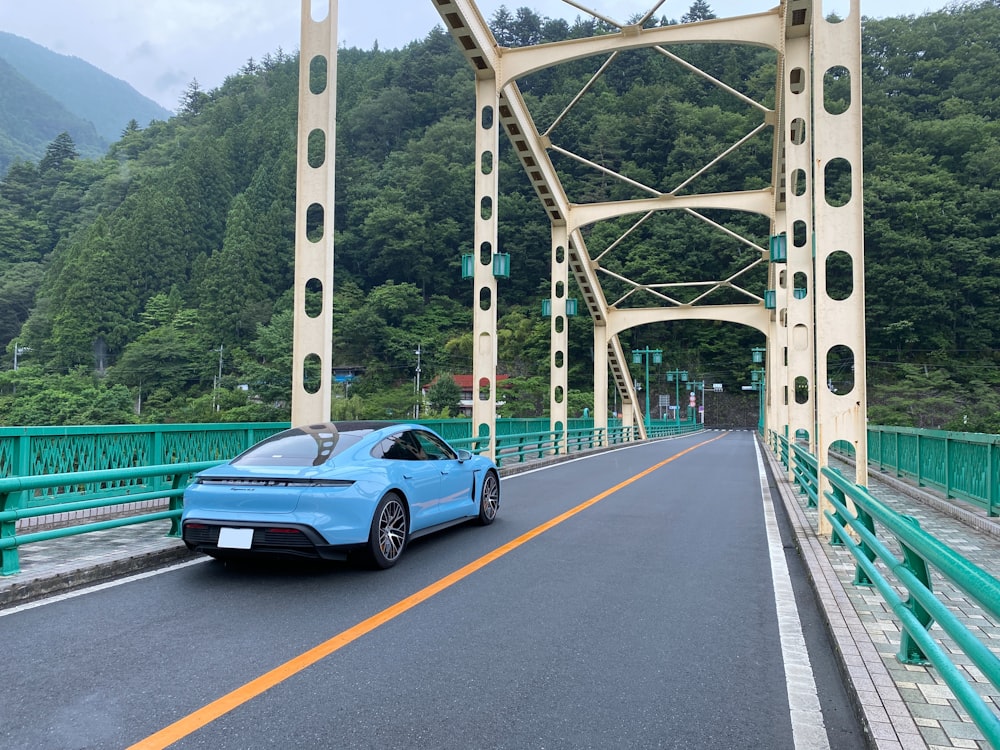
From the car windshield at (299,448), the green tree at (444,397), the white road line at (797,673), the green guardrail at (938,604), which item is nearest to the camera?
the green guardrail at (938,604)

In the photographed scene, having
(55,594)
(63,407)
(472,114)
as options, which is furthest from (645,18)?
(472,114)

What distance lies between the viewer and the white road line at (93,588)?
542 cm

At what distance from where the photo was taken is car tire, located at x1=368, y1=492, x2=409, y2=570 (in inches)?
260

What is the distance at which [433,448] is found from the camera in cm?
851

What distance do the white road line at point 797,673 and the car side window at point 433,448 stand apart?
12.2ft

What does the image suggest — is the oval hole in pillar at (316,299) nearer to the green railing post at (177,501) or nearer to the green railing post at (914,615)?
the green railing post at (177,501)

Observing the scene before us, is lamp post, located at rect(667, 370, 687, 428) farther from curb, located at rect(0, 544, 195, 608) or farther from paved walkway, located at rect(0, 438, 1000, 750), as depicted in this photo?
curb, located at rect(0, 544, 195, 608)

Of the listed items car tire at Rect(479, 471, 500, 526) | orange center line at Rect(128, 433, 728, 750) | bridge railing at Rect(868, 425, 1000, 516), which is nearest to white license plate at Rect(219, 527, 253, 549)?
orange center line at Rect(128, 433, 728, 750)

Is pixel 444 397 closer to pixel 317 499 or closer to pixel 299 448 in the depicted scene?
pixel 299 448

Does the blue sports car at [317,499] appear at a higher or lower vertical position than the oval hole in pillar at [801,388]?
lower

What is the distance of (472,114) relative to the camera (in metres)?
97.7

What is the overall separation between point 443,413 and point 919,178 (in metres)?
53.8

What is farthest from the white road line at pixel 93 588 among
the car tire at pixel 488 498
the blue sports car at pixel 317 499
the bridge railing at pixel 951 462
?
the bridge railing at pixel 951 462

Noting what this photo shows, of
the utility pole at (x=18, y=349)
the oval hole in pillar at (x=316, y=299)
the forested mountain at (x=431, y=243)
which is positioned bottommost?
the oval hole in pillar at (x=316, y=299)
